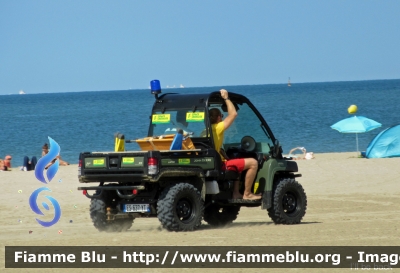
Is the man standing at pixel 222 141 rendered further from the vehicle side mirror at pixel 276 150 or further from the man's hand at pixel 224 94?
the vehicle side mirror at pixel 276 150

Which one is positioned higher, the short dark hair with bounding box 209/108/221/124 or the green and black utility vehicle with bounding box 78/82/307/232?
the short dark hair with bounding box 209/108/221/124

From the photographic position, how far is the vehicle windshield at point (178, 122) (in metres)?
13.4

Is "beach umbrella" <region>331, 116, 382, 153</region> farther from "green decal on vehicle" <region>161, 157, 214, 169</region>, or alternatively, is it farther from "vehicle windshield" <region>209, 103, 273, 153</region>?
"green decal on vehicle" <region>161, 157, 214, 169</region>

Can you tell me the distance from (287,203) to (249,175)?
955mm

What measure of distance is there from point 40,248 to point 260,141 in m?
3.99

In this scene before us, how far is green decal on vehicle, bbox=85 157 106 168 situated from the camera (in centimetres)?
1285

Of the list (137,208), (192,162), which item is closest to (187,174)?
(192,162)

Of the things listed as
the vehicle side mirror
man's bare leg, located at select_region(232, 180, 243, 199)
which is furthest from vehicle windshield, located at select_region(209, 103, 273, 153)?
man's bare leg, located at select_region(232, 180, 243, 199)

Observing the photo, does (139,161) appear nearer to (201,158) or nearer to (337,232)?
(201,158)

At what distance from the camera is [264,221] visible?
15211mm

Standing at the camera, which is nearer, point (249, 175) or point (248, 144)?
point (249, 175)

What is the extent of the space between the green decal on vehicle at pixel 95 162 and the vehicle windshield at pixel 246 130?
1939 mm

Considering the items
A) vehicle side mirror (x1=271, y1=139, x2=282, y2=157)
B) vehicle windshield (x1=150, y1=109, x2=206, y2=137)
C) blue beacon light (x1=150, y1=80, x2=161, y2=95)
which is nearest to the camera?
vehicle windshield (x1=150, y1=109, x2=206, y2=137)

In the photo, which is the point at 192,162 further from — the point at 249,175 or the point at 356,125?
the point at 356,125
